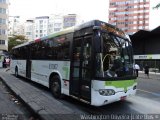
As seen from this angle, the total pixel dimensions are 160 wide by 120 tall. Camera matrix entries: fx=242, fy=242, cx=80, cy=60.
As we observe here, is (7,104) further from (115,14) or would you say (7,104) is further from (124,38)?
(115,14)

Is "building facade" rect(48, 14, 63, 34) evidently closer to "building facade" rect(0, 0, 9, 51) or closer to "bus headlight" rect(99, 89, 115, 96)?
"building facade" rect(0, 0, 9, 51)

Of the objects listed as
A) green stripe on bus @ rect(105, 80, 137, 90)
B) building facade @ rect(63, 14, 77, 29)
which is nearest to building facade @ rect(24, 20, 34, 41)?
building facade @ rect(63, 14, 77, 29)

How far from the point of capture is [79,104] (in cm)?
877

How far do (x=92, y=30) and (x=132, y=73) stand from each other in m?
2.16

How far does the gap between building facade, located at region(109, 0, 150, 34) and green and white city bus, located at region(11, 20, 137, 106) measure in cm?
11001

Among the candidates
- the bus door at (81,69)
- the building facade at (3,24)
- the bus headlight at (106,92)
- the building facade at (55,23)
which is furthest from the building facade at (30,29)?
the bus headlight at (106,92)

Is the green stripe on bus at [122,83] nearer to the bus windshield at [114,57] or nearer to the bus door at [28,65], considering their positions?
the bus windshield at [114,57]

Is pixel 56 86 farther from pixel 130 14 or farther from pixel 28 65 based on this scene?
pixel 130 14

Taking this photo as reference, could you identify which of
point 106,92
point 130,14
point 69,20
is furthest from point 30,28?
point 106,92

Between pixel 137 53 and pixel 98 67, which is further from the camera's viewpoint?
pixel 137 53

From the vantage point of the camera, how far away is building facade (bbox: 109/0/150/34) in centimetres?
11869

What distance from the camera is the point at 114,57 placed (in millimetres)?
7887

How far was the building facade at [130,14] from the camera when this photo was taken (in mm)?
118688

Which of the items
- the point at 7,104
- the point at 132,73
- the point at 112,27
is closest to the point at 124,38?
the point at 112,27
